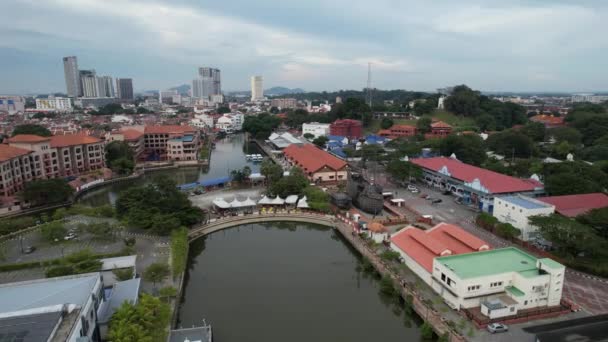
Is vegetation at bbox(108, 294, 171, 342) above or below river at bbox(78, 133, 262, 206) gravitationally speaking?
above

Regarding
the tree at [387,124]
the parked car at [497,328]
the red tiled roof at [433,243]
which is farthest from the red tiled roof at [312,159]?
the tree at [387,124]

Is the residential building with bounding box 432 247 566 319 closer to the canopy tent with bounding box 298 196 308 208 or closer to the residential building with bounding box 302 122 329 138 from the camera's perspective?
the canopy tent with bounding box 298 196 308 208

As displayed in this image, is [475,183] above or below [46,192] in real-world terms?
above

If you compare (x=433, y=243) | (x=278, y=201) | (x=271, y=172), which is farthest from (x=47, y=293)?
(x=271, y=172)

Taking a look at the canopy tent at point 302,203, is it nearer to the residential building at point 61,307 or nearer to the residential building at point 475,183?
the residential building at point 475,183

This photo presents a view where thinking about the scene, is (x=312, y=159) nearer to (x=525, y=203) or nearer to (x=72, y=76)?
(x=525, y=203)

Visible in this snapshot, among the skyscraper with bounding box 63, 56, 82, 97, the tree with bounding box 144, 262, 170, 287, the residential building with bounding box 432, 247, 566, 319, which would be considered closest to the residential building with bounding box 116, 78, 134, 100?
the skyscraper with bounding box 63, 56, 82, 97
